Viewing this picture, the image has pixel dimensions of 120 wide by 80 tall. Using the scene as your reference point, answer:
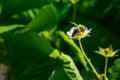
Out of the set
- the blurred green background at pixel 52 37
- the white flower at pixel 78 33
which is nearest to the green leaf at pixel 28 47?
the blurred green background at pixel 52 37

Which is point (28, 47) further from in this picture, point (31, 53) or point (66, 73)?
point (66, 73)

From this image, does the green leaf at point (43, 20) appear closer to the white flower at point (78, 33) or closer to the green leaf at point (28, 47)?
the green leaf at point (28, 47)

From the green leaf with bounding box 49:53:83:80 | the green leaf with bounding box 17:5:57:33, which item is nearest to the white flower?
the green leaf with bounding box 49:53:83:80

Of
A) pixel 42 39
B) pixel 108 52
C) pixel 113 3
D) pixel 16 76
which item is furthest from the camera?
pixel 113 3

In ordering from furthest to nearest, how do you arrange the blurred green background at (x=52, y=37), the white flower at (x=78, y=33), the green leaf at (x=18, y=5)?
the green leaf at (x=18, y=5) < the blurred green background at (x=52, y=37) < the white flower at (x=78, y=33)

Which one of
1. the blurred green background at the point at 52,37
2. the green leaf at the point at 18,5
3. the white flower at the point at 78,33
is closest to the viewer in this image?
the white flower at the point at 78,33

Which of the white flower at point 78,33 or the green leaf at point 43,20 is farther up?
the green leaf at point 43,20

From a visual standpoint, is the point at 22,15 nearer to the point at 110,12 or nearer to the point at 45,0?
the point at 45,0

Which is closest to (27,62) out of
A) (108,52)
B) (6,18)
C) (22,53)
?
(22,53)

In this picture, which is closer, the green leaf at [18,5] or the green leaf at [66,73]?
the green leaf at [66,73]
